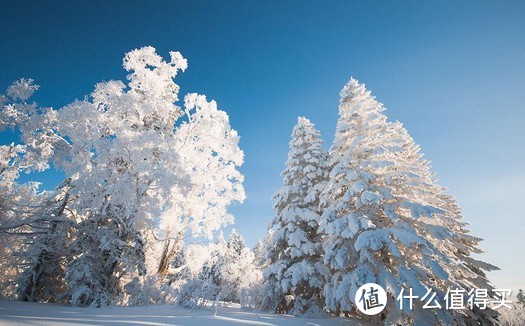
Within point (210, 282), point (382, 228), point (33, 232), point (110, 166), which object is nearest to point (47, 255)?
point (33, 232)

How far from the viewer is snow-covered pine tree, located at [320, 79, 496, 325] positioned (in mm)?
7746

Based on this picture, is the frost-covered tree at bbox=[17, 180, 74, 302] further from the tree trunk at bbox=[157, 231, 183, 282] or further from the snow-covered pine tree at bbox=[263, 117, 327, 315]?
the snow-covered pine tree at bbox=[263, 117, 327, 315]

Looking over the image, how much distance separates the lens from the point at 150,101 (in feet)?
38.9

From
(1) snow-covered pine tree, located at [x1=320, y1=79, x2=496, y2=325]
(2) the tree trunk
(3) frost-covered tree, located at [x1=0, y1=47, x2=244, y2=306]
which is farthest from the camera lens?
(2) the tree trunk

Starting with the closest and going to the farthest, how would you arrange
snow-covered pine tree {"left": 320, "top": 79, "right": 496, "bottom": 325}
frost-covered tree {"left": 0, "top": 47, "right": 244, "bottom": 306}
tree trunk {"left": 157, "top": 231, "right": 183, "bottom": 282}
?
snow-covered pine tree {"left": 320, "top": 79, "right": 496, "bottom": 325}
frost-covered tree {"left": 0, "top": 47, "right": 244, "bottom": 306}
tree trunk {"left": 157, "top": 231, "right": 183, "bottom": 282}

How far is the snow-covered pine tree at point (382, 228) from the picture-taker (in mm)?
7746

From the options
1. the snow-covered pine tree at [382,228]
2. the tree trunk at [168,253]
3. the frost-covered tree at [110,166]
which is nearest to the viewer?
the snow-covered pine tree at [382,228]

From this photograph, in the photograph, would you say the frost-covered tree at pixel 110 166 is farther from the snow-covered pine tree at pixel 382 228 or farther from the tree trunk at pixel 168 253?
the snow-covered pine tree at pixel 382 228

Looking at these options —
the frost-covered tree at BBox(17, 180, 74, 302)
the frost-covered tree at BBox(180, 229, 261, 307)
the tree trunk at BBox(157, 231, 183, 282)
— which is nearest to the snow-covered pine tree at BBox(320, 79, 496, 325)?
the frost-covered tree at BBox(180, 229, 261, 307)

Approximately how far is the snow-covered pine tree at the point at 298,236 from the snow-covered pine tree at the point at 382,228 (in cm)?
125

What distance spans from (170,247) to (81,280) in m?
5.14

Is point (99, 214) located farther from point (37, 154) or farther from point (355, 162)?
point (355, 162)

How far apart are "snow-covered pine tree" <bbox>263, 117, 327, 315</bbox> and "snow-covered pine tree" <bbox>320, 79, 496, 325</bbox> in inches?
49.4

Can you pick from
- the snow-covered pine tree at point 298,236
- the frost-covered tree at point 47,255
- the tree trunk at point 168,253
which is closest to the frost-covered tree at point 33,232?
the frost-covered tree at point 47,255
